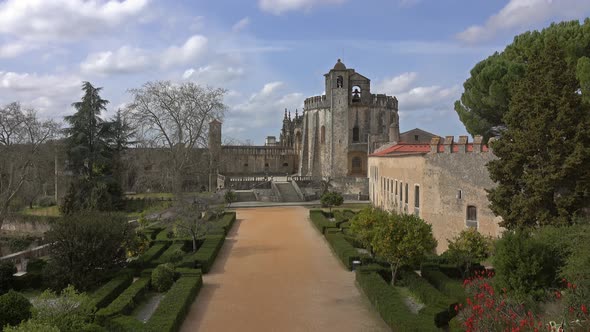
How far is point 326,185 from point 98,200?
2183 cm

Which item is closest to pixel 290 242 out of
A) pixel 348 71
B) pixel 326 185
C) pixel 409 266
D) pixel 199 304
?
Answer: pixel 409 266

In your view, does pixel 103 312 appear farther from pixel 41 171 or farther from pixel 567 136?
pixel 41 171

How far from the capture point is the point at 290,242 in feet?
78.6

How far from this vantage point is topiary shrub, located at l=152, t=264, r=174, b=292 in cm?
1525

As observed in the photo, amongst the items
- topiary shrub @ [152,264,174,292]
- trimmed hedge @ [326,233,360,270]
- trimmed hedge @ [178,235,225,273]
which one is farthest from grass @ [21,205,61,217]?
topiary shrub @ [152,264,174,292]

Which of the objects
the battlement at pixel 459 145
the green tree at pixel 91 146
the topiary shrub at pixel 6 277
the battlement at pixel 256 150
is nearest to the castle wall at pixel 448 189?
the battlement at pixel 459 145

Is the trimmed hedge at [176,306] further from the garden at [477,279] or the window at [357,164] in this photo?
the window at [357,164]

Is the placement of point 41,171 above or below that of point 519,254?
above

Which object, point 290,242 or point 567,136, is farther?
point 290,242

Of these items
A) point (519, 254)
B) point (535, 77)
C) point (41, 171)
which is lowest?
point (519, 254)

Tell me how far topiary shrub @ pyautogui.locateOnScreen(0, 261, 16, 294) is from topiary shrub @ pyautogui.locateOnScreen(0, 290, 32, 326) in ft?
15.8

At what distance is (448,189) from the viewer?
74.0 ft

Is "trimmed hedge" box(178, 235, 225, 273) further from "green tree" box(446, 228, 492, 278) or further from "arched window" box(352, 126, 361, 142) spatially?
"arched window" box(352, 126, 361, 142)

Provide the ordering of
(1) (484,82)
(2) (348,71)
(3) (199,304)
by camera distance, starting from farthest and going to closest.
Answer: (2) (348,71) → (1) (484,82) → (3) (199,304)
